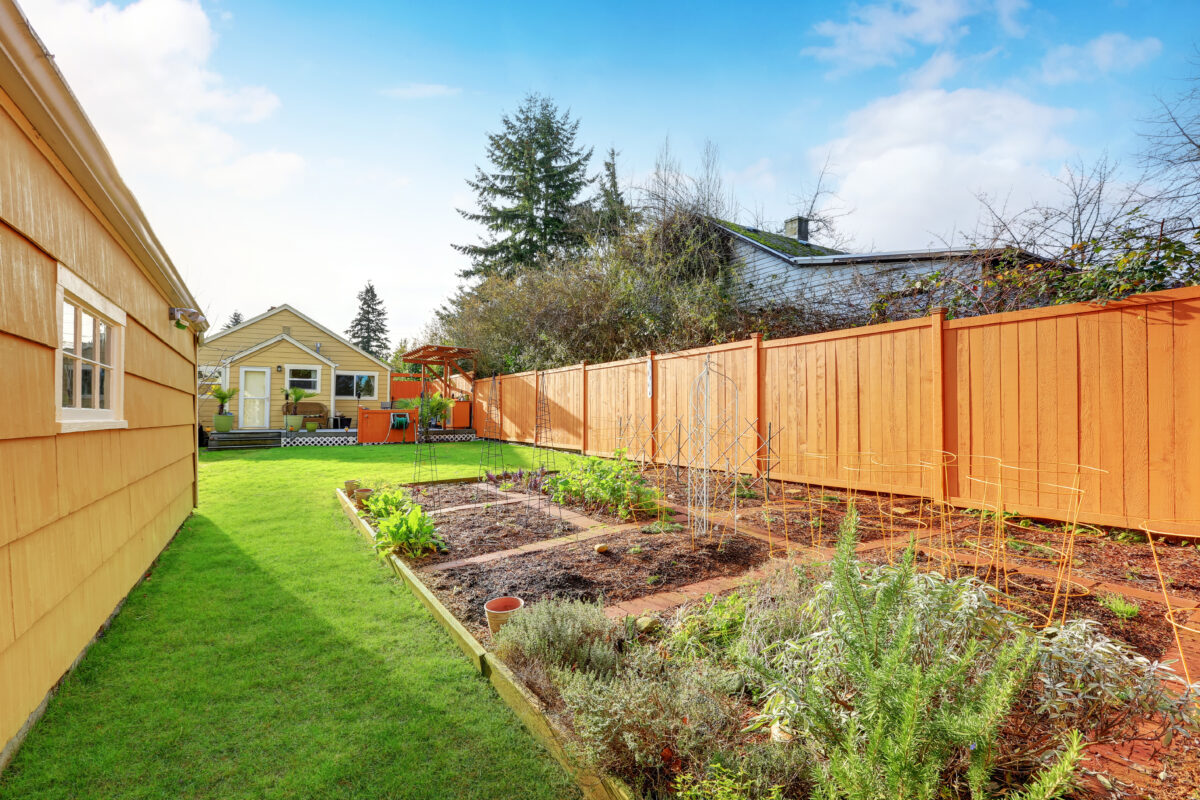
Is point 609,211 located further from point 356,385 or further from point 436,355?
point 356,385

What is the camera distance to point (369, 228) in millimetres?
9953

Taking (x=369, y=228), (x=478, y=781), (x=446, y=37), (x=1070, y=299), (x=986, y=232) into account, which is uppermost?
(x=446, y=37)

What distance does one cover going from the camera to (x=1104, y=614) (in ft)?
8.05

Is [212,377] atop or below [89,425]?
atop

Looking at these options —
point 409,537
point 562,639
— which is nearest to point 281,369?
point 409,537

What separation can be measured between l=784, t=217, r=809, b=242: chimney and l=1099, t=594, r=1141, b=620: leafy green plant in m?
12.4

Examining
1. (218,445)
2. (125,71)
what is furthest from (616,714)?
(218,445)

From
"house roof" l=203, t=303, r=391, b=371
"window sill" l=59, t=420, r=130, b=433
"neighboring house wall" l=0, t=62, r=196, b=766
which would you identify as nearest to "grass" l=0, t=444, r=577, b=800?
"neighboring house wall" l=0, t=62, r=196, b=766

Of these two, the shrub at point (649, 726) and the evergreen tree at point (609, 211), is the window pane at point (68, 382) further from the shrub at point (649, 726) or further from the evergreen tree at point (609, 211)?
the evergreen tree at point (609, 211)

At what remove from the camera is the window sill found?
2.41 meters

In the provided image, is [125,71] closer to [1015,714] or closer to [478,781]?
[478,781]

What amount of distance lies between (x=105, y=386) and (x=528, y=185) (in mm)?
20533

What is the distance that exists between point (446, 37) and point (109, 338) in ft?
20.6

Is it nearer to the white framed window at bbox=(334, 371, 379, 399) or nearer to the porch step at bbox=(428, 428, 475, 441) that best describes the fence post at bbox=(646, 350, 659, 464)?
the porch step at bbox=(428, 428, 475, 441)
